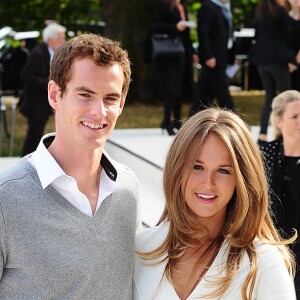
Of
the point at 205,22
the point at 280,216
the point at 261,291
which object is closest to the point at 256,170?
the point at 261,291

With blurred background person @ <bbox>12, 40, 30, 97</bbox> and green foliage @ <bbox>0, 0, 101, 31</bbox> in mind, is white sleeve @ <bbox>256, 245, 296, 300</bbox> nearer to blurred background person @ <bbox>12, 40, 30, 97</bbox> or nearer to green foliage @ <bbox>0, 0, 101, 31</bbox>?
green foliage @ <bbox>0, 0, 101, 31</bbox>

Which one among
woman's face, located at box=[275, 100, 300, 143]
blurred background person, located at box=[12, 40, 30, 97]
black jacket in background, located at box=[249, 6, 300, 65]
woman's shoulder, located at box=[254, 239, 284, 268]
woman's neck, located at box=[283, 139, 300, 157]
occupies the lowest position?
blurred background person, located at box=[12, 40, 30, 97]

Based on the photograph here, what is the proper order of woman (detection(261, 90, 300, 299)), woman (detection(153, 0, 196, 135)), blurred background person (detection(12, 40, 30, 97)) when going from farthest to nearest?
blurred background person (detection(12, 40, 30, 97)) → woman (detection(153, 0, 196, 135)) → woman (detection(261, 90, 300, 299))

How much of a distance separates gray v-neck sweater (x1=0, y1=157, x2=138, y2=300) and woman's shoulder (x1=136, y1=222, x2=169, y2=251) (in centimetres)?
16

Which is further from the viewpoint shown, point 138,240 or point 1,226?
point 138,240

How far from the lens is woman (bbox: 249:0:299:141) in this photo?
26.0ft

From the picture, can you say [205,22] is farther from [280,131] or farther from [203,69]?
[280,131]

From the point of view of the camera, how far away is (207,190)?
8.57 feet

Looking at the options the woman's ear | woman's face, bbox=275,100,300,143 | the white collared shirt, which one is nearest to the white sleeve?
the white collared shirt

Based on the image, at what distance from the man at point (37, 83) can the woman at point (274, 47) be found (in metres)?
2.24

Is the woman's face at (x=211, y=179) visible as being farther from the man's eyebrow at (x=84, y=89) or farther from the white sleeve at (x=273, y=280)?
the man's eyebrow at (x=84, y=89)

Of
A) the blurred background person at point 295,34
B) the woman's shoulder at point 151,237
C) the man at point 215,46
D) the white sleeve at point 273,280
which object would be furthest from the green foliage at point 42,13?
the white sleeve at point 273,280

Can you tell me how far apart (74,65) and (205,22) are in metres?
6.33

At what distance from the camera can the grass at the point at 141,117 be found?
12258mm
